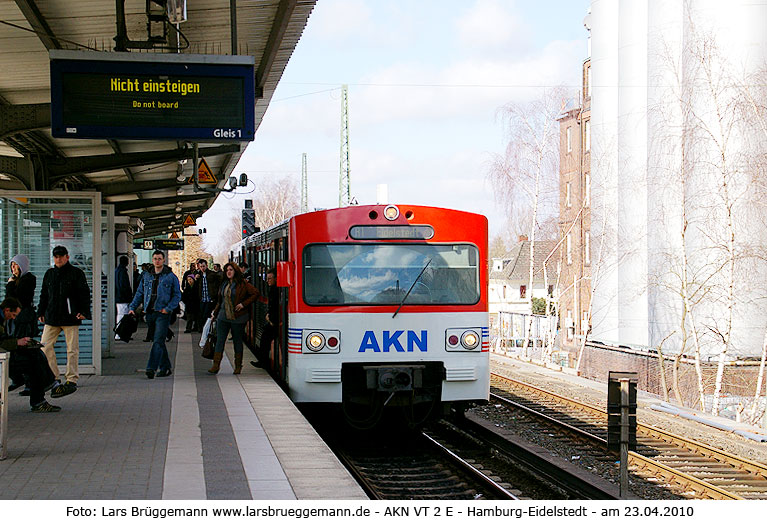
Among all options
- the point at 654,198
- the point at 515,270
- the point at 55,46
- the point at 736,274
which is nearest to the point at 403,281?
the point at 55,46

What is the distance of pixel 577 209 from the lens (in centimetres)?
4116

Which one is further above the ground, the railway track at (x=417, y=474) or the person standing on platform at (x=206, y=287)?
the person standing on platform at (x=206, y=287)

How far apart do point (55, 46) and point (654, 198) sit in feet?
79.8

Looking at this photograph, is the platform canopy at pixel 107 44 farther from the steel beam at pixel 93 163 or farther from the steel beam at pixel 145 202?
the steel beam at pixel 145 202

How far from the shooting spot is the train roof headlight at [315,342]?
11.1 metres

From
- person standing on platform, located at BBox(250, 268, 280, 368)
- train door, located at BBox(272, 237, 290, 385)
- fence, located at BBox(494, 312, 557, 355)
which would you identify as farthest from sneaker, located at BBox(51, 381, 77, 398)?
fence, located at BBox(494, 312, 557, 355)

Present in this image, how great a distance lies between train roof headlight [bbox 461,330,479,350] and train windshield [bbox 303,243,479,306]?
375 mm

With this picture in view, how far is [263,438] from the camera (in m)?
8.84

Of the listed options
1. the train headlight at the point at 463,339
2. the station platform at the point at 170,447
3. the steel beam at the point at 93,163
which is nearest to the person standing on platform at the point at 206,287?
the steel beam at the point at 93,163

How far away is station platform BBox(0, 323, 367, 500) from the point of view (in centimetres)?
674

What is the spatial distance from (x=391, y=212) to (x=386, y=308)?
1.17 meters

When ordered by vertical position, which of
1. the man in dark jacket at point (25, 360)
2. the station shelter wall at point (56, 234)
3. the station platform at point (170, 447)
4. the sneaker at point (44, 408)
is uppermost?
the station shelter wall at point (56, 234)

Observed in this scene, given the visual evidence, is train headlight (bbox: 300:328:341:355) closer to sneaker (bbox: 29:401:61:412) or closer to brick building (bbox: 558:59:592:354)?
sneaker (bbox: 29:401:61:412)

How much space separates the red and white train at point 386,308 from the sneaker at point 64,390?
254 centimetres
